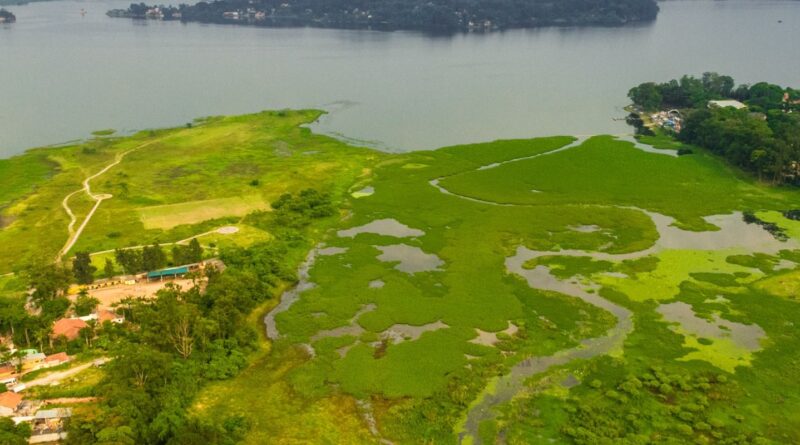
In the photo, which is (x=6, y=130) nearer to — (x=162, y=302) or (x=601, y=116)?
(x=162, y=302)

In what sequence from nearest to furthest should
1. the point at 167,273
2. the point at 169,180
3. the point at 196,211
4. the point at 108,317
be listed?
1. the point at 108,317
2. the point at 167,273
3. the point at 196,211
4. the point at 169,180

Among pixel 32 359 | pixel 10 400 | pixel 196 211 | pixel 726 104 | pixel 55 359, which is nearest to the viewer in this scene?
pixel 10 400

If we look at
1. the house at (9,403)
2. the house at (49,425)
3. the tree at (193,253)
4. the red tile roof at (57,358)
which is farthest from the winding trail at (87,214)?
the house at (49,425)

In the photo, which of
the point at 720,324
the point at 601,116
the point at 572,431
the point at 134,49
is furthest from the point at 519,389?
the point at 134,49

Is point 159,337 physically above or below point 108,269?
below

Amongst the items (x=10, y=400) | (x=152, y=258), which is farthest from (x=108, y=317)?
(x=10, y=400)

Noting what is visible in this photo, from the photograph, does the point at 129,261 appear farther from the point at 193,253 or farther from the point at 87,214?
the point at 87,214
